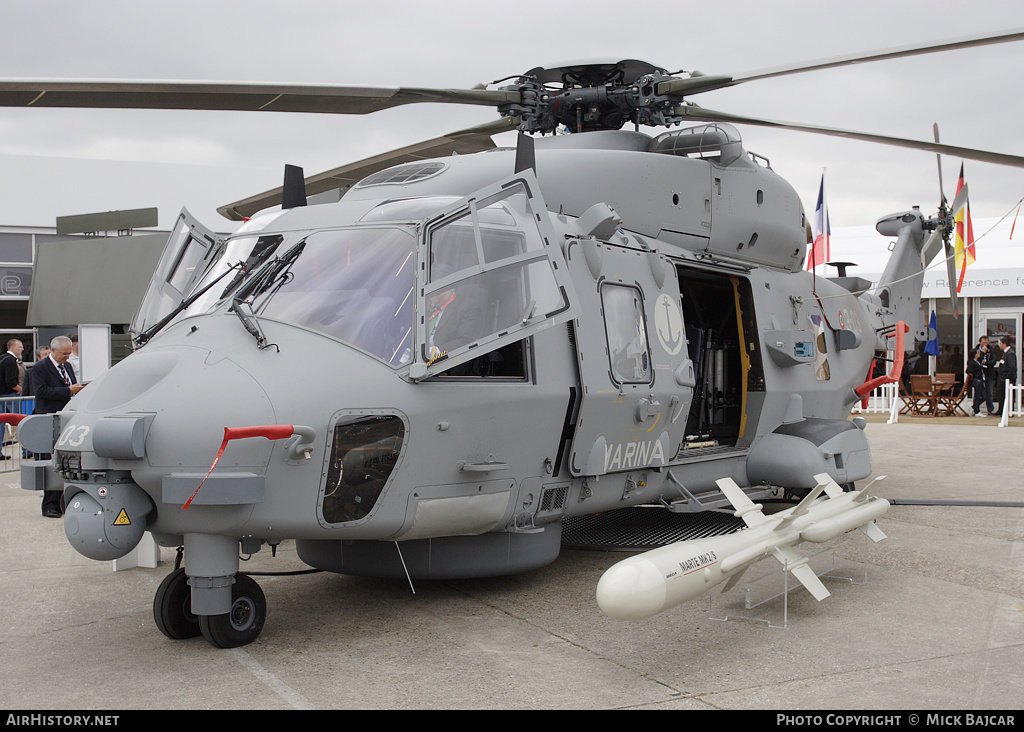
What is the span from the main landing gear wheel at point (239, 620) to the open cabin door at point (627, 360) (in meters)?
2.06

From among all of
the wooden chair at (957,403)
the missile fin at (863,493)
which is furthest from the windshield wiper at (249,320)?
the wooden chair at (957,403)

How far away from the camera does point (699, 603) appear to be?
19.2 ft

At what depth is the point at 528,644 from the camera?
4.95m

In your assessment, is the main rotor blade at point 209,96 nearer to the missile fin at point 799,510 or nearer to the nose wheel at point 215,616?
the nose wheel at point 215,616

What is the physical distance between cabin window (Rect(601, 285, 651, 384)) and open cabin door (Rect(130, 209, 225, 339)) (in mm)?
2551

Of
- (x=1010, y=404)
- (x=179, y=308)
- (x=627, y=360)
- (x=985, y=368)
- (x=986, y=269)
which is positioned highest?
(x=179, y=308)

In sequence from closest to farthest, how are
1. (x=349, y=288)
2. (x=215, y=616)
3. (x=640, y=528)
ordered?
(x=215, y=616)
(x=349, y=288)
(x=640, y=528)

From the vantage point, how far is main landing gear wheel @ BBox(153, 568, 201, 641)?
492 cm

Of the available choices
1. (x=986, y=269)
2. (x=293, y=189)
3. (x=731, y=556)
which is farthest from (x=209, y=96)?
(x=986, y=269)

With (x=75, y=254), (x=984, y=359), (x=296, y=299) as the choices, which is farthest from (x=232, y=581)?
(x=984, y=359)

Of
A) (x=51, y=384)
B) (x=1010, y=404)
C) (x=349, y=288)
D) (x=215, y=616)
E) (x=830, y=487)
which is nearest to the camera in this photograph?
(x=215, y=616)

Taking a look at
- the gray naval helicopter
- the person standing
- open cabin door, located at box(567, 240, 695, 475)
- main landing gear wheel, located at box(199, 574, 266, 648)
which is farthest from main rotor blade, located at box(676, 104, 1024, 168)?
the person standing

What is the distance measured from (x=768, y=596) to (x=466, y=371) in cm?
247

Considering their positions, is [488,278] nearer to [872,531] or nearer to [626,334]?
[626,334]
